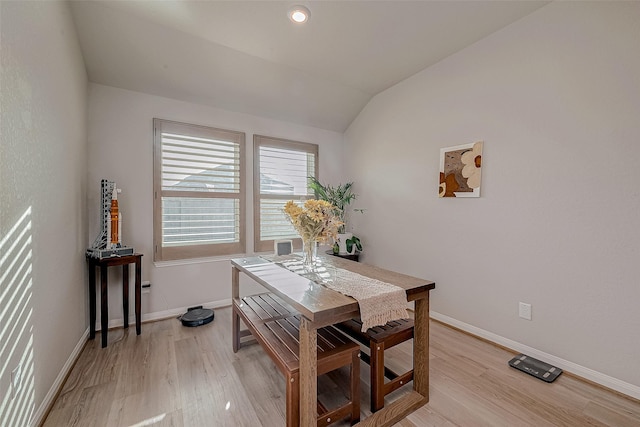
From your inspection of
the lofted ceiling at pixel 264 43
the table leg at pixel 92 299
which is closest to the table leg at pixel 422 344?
the lofted ceiling at pixel 264 43

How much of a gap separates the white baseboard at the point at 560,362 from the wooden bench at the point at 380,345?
1.15 metres

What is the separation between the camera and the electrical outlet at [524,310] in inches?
86.3

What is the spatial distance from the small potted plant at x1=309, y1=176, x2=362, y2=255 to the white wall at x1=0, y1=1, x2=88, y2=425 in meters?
2.58

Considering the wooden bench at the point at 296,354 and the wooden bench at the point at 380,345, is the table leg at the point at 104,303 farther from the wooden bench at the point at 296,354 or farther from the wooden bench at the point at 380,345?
the wooden bench at the point at 380,345

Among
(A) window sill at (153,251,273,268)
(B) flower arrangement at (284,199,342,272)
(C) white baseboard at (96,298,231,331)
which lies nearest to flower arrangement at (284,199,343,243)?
(B) flower arrangement at (284,199,342,272)

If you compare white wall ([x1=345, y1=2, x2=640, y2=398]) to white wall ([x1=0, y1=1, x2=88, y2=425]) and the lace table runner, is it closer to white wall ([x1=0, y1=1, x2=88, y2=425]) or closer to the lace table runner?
the lace table runner

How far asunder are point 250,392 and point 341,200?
2712 mm

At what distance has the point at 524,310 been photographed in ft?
7.27

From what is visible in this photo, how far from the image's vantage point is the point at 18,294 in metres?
1.25

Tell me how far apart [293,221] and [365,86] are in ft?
7.79

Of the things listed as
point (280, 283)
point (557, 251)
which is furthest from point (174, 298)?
point (557, 251)

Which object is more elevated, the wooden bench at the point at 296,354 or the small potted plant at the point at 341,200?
the small potted plant at the point at 341,200

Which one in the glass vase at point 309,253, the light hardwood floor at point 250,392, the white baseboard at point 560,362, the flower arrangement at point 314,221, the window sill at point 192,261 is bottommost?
the light hardwood floor at point 250,392

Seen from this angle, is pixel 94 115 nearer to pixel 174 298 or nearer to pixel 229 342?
pixel 174 298
